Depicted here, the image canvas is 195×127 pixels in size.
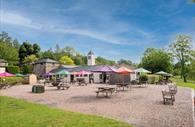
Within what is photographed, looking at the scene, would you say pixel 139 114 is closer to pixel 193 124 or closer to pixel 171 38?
pixel 193 124

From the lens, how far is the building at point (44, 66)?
2270 inches

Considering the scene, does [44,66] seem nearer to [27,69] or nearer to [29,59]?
[27,69]

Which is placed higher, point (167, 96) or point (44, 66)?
point (44, 66)

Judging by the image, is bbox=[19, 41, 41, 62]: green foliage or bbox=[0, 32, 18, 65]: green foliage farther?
bbox=[19, 41, 41, 62]: green foliage

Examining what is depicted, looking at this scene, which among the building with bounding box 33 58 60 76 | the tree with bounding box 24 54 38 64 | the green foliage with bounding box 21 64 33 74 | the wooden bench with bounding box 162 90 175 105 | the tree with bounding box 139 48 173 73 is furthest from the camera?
the tree with bounding box 24 54 38 64

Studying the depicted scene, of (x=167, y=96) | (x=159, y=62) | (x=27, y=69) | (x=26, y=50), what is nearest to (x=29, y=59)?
(x=26, y=50)

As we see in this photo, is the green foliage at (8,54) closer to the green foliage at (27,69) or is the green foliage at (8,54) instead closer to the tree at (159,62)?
the green foliage at (27,69)

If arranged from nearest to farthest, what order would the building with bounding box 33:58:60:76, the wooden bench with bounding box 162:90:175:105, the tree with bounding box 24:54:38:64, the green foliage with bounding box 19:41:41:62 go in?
the wooden bench with bounding box 162:90:175:105 < the building with bounding box 33:58:60:76 < the tree with bounding box 24:54:38:64 < the green foliage with bounding box 19:41:41:62

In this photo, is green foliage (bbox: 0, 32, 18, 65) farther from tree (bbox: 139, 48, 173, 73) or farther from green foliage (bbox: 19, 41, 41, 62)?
Result: tree (bbox: 139, 48, 173, 73)

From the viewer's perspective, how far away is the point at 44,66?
57.6m

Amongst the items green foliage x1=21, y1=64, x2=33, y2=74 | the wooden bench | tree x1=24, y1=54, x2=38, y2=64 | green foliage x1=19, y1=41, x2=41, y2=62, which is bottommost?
Result: the wooden bench

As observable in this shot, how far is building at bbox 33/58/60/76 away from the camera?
5766 centimetres

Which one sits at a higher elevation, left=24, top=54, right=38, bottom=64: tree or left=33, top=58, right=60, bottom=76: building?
left=24, top=54, right=38, bottom=64: tree

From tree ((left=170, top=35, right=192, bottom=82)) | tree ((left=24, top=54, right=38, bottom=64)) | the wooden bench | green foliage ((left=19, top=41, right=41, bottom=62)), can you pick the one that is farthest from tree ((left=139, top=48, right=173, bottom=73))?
the wooden bench
